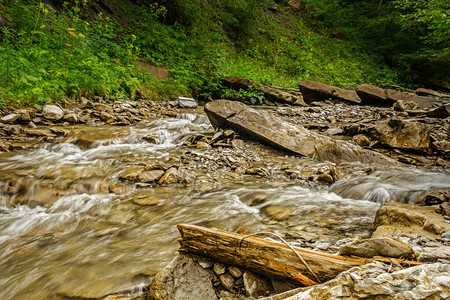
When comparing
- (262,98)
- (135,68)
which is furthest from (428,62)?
(135,68)

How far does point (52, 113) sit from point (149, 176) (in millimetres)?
3918

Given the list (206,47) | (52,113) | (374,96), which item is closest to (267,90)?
(206,47)

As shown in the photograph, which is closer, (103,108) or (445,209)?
(445,209)

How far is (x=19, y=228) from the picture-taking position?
2.97 m

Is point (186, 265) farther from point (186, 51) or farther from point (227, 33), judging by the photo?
point (227, 33)

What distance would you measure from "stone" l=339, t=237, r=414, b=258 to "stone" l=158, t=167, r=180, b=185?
10.4ft

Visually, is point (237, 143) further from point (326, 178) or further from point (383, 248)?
point (383, 248)

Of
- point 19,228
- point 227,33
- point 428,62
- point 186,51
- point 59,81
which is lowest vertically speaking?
point 19,228

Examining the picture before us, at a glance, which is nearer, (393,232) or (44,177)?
(393,232)

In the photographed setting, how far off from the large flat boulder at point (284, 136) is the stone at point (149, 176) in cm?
246

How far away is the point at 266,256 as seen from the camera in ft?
4.69

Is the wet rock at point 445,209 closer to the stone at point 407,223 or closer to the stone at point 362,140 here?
the stone at point 407,223

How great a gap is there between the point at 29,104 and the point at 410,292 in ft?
25.6

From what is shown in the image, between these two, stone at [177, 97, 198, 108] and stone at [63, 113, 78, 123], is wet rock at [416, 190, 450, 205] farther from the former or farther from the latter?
A: stone at [177, 97, 198, 108]
